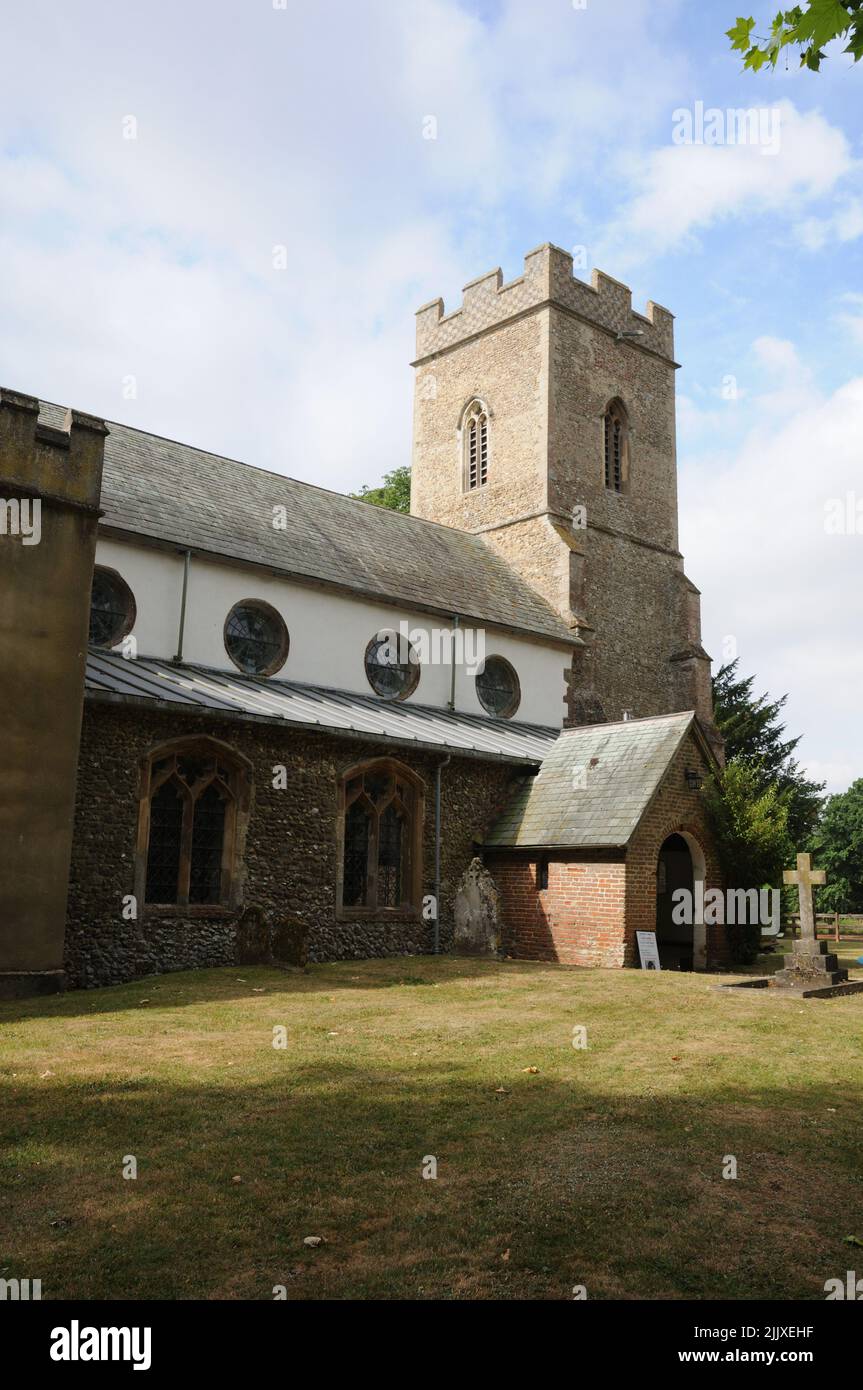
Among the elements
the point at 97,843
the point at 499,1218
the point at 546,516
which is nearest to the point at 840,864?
the point at 546,516

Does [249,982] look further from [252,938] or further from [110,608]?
[110,608]

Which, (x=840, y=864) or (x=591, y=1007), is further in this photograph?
(x=840, y=864)

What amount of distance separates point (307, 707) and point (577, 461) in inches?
578

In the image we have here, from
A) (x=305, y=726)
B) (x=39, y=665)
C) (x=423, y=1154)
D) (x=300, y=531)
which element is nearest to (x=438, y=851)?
(x=305, y=726)

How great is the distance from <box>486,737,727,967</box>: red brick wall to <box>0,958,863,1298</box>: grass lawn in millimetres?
5725

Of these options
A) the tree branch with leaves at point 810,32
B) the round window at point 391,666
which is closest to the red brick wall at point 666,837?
the round window at point 391,666

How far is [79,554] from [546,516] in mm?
16413

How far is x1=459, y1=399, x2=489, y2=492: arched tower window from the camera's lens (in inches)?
1146

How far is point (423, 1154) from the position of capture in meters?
5.50

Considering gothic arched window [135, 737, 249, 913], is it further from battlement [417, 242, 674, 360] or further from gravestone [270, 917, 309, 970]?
battlement [417, 242, 674, 360]

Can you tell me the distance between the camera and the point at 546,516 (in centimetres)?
2641
